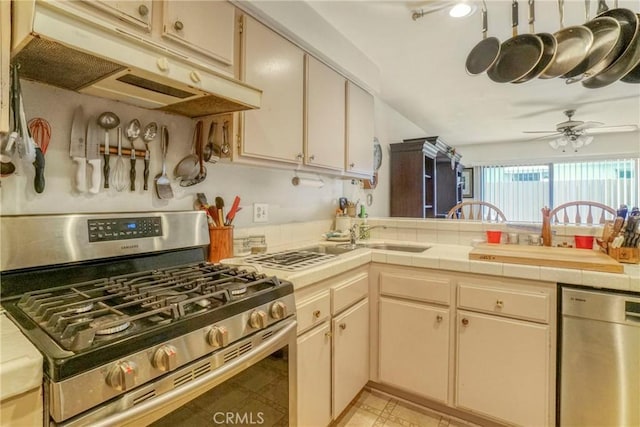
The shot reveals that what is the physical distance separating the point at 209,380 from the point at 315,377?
0.67m

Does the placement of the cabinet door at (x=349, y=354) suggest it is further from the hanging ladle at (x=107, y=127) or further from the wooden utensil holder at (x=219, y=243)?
the hanging ladle at (x=107, y=127)

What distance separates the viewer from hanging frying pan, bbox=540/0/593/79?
164cm

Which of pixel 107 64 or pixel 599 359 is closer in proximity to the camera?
pixel 107 64

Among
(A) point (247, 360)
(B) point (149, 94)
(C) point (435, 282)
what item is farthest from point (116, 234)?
(C) point (435, 282)

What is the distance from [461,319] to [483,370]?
26cm

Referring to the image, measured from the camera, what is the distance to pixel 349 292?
1.66 metres

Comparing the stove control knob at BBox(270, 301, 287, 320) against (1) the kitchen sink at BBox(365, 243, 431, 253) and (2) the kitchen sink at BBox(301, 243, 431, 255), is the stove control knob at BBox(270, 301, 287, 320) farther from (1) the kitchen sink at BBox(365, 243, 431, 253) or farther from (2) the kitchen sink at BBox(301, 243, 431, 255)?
(1) the kitchen sink at BBox(365, 243, 431, 253)

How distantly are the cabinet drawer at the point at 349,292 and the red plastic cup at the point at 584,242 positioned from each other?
115cm

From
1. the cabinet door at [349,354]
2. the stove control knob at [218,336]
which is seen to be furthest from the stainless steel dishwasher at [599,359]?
the stove control knob at [218,336]

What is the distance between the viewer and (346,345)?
5.42 ft

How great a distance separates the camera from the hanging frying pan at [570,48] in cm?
164

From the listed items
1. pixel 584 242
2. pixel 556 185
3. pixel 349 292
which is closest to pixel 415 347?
pixel 349 292

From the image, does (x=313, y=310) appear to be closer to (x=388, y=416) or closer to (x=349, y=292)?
(x=349, y=292)

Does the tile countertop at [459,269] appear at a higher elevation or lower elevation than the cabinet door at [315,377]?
higher
